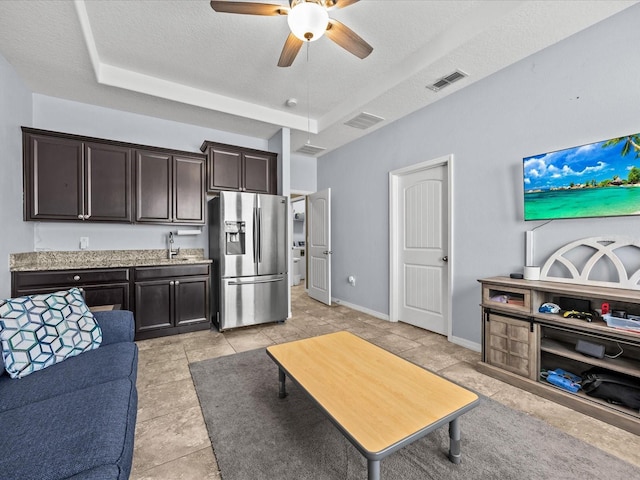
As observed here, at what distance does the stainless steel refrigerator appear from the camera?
3.62 meters

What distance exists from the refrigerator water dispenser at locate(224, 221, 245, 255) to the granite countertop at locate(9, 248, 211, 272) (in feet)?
1.11

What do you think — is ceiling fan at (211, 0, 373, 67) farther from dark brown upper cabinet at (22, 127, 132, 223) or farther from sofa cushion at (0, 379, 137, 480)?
dark brown upper cabinet at (22, 127, 132, 223)

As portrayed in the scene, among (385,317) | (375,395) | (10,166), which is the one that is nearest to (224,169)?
(10,166)

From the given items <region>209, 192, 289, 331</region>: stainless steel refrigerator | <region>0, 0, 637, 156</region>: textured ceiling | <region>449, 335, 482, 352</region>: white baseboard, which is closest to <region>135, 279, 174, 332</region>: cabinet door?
<region>209, 192, 289, 331</region>: stainless steel refrigerator

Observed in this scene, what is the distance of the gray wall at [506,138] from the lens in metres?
2.11

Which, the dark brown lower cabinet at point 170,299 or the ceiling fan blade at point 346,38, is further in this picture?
the dark brown lower cabinet at point 170,299

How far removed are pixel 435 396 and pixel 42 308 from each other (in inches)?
92.9

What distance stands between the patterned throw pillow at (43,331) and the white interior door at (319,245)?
3519mm

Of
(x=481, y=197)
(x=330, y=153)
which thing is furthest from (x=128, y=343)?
(x=330, y=153)

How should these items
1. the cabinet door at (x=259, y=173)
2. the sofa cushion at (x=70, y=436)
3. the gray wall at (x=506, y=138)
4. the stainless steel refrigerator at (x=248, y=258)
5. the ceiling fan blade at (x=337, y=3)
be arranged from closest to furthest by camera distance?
the sofa cushion at (x=70, y=436) → the ceiling fan blade at (x=337, y=3) → the gray wall at (x=506, y=138) → the stainless steel refrigerator at (x=248, y=258) → the cabinet door at (x=259, y=173)

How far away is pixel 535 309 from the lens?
2219 mm

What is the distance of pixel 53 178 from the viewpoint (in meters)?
3.05

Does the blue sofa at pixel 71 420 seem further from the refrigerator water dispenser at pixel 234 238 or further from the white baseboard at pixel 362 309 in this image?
the white baseboard at pixel 362 309

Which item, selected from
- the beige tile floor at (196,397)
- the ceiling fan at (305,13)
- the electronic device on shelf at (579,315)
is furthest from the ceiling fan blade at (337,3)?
the beige tile floor at (196,397)
